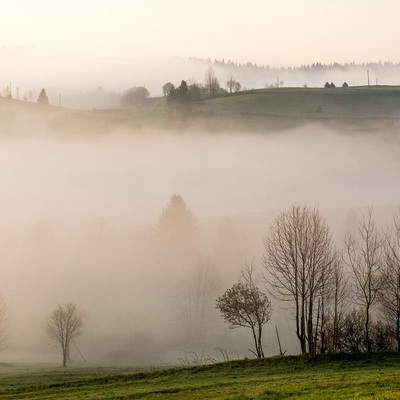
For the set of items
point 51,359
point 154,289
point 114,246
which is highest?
point 114,246

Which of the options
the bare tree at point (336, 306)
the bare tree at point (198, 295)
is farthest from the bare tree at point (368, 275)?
the bare tree at point (198, 295)

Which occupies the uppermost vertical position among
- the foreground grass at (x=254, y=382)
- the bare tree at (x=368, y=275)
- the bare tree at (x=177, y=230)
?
the bare tree at (x=177, y=230)

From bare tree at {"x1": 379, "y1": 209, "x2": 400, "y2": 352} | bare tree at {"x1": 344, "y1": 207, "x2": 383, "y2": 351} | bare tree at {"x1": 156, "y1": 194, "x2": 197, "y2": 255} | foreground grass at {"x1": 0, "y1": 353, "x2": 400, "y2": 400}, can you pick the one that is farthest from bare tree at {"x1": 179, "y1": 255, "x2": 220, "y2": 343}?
foreground grass at {"x1": 0, "y1": 353, "x2": 400, "y2": 400}

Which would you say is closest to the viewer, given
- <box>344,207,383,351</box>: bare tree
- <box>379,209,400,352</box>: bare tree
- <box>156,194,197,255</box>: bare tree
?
<box>379,209,400,352</box>: bare tree

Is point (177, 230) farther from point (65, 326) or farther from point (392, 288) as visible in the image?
point (392, 288)

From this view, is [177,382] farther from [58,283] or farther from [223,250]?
[223,250]

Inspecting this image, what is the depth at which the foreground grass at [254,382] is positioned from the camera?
31203 millimetres

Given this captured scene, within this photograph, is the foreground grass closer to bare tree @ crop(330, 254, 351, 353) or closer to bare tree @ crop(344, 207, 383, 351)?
bare tree @ crop(330, 254, 351, 353)

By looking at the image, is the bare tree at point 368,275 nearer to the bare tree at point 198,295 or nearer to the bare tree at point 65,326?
the bare tree at point 198,295

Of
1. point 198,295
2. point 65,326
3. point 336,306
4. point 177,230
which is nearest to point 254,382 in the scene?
point 336,306

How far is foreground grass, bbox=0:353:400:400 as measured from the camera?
102 feet

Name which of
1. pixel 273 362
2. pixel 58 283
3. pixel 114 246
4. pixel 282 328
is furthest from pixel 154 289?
pixel 273 362

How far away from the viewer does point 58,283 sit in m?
127

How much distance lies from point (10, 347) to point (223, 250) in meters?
54.9
